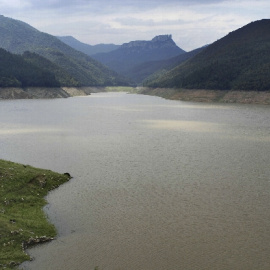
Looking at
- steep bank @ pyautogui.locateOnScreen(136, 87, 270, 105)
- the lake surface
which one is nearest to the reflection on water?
the lake surface

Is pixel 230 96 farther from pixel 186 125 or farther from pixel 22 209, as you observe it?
pixel 22 209

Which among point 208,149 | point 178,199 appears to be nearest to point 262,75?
point 208,149

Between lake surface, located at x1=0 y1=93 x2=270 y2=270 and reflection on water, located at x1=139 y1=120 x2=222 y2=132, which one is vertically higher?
reflection on water, located at x1=139 y1=120 x2=222 y2=132

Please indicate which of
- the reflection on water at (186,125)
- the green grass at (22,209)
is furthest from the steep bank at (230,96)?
the green grass at (22,209)

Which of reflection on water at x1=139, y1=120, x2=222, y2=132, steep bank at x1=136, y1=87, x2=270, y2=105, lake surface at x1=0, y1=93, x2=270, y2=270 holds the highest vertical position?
steep bank at x1=136, y1=87, x2=270, y2=105

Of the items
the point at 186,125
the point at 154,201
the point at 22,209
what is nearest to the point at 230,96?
the point at 186,125

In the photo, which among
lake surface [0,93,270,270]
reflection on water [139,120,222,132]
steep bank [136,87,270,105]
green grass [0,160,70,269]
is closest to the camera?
green grass [0,160,70,269]

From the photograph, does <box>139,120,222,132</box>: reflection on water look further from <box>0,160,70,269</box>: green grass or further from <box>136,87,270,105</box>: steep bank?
<box>136,87,270,105</box>: steep bank
